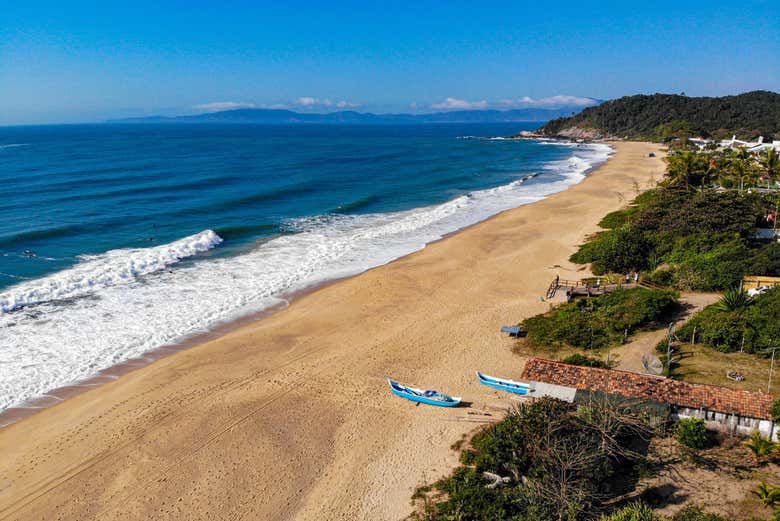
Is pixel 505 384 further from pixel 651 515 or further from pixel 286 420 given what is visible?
pixel 286 420

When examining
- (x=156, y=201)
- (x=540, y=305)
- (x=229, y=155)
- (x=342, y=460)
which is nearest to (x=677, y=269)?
(x=540, y=305)

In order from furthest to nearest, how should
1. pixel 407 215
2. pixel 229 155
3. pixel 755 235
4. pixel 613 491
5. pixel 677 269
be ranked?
pixel 229 155 < pixel 407 215 < pixel 755 235 < pixel 677 269 < pixel 613 491

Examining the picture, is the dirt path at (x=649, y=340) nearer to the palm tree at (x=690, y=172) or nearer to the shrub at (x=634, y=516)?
the shrub at (x=634, y=516)

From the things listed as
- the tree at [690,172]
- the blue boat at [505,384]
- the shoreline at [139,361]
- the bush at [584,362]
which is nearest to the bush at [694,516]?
the blue boat at [505,384]

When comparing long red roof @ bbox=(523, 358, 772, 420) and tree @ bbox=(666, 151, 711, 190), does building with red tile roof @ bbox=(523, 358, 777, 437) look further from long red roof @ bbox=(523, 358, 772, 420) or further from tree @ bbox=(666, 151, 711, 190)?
tree @ bbox=(666, 151, 711, 190)

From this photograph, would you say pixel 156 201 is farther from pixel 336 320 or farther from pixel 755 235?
pixel 755 235

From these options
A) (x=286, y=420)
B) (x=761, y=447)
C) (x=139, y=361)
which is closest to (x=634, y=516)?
(x=761, y=447)
